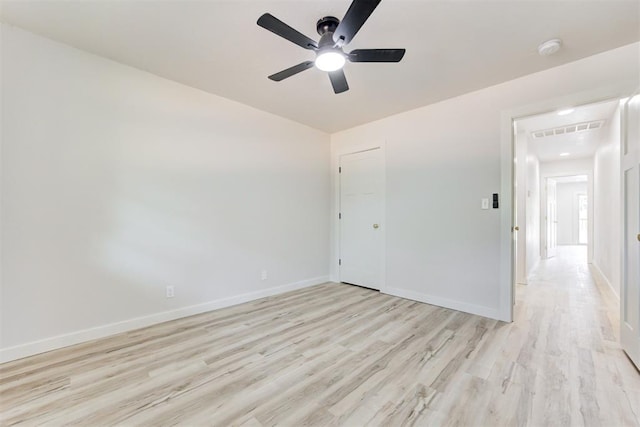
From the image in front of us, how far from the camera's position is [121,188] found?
246cm

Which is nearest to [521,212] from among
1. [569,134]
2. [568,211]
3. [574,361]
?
[569,134]

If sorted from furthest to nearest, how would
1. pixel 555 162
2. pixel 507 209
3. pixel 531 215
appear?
pixel 555 162 → pixel 531 215 → pixel 507 209

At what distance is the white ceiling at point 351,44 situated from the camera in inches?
69.7

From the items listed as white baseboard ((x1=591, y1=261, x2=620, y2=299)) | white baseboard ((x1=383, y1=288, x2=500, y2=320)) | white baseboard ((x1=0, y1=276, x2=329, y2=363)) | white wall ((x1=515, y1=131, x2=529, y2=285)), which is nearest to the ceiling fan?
white baseboard ((x1=0, y1=276, x2=329, y2=363))

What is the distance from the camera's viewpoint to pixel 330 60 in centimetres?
179

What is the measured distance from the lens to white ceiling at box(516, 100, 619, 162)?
3.50m

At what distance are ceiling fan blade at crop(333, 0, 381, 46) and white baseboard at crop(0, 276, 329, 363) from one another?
2859mm

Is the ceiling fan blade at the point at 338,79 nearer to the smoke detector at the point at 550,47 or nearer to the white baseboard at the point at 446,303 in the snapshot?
the smoke detector at the point at 550,47

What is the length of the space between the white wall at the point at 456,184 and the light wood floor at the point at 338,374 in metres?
0.46

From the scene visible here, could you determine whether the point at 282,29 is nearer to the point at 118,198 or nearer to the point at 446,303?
the point at 118,198

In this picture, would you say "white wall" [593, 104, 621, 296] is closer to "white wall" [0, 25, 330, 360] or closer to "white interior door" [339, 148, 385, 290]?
"white interior door" [339, 148, 385, 290]

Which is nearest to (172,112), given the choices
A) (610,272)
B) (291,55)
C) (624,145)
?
(291,55)

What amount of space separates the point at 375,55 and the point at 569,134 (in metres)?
4.82

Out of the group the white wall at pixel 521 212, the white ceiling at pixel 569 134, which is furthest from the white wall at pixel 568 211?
the white wall at pixel 521 212
